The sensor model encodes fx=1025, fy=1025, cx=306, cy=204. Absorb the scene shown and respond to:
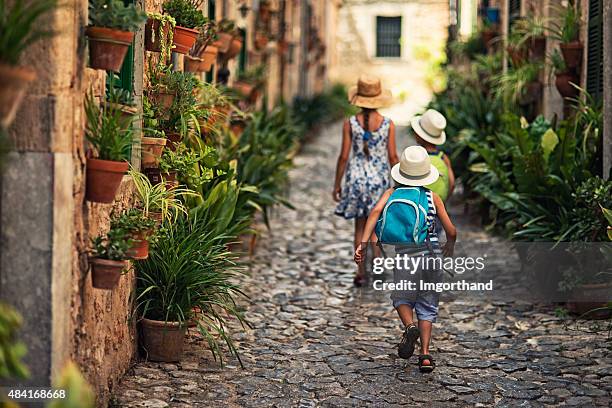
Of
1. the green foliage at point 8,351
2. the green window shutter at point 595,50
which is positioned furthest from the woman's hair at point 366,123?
the green foliage at point 8,351

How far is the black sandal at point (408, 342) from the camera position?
6.03m

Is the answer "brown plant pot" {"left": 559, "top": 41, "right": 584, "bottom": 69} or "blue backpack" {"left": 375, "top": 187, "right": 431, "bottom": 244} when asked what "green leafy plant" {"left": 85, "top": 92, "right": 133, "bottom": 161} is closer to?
"blue backpack" {"left": 375, "top": 187, "right": 431, "bottom": 244}

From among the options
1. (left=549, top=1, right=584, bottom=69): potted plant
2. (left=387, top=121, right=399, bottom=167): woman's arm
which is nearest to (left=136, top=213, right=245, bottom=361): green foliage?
(left=387, top=121, right=399, bottom=167): woman's arm

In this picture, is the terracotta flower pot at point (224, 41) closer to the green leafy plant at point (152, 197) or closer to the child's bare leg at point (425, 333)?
the green leafy plant at point (152, 197)

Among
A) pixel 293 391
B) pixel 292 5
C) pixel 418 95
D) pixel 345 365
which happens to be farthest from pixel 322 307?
pixel 418 95

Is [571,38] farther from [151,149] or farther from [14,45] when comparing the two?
[14,45]

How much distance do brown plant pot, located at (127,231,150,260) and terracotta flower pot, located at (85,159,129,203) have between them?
0.38m

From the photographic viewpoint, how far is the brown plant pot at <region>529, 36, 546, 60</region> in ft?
33.8

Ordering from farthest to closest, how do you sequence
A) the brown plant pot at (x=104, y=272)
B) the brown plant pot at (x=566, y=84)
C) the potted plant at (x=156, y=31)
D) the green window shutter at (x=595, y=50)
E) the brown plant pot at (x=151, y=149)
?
1. the brown plant pot at (x=566, y=84)
2. the green window shutter at (x=595, y=50)
3. the potted plant at (x=156, y=31)
4. the brown plant pot at (x=151, y=149)
5. the brown plant pot at (x=104, y=272)

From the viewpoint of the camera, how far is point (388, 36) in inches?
1253

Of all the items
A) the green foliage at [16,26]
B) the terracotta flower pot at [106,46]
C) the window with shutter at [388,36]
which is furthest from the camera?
the window with shutter at [388,36]

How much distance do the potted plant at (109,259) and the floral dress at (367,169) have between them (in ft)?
11.6

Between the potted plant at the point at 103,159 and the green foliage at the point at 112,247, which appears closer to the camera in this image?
the potted plant at the point at 103,159

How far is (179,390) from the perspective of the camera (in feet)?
18.1
